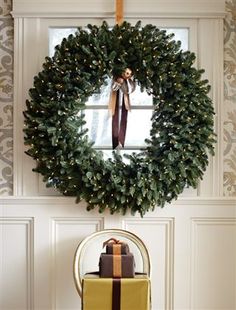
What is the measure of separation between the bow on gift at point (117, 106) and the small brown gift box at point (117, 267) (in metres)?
0.71

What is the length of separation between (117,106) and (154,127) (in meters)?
0.27

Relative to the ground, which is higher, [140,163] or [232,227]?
[140,163]

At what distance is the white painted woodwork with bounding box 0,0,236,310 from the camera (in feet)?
9.31

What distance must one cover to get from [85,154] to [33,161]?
1.30ft

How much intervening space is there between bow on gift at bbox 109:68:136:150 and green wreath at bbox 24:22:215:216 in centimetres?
10

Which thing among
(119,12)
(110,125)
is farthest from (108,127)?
(119,12)

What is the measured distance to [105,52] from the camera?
102 inches

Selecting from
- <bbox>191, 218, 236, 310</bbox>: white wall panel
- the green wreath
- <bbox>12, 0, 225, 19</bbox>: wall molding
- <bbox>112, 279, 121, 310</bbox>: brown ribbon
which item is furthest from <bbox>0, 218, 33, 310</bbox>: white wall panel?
<bbox>12, 0, 225, 19</bbox>: wall molding

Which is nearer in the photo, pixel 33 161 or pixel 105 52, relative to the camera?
pixel 105 52

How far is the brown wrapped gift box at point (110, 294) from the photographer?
91.4 inches

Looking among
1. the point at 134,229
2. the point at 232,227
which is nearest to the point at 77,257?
the point at 134,229

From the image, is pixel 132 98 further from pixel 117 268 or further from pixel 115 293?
pixel 115 293

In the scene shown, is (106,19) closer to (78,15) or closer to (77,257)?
(78,15)

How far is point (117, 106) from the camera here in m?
2.81
